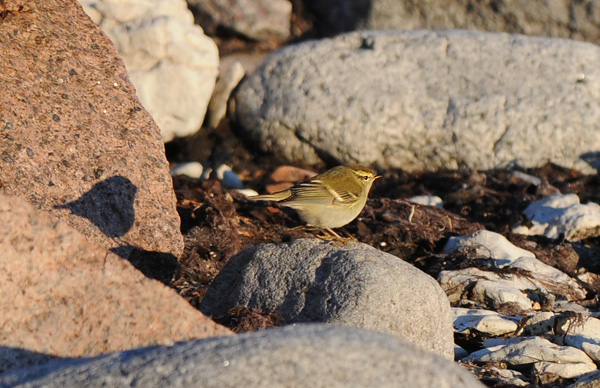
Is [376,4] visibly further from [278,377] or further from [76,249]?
[278,377]

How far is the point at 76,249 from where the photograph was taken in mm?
4172

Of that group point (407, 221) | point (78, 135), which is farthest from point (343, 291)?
point (407, 221)

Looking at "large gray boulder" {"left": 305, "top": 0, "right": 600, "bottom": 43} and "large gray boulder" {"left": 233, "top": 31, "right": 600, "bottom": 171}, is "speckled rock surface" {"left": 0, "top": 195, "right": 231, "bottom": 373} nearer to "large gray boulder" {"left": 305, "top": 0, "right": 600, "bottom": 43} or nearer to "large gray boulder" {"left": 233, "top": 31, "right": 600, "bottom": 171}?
"large gray boulder" {"left": 233, "top": 31, "right": 600, "bottom": 171}

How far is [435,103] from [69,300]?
647cm

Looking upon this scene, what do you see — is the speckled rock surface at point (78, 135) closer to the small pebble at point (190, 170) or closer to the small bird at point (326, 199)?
the small bird at point (326, 199)

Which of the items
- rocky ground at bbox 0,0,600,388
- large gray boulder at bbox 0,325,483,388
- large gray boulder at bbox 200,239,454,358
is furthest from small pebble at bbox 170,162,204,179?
large gray boulder at bbox 0,325,483,388

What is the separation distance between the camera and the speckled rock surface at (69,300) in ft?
13.1

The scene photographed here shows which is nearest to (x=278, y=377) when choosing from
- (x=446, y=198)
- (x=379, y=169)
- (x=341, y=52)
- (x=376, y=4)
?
(x=446, y=198)

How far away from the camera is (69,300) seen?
4090 mm

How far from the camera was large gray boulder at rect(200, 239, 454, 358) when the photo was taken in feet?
17.0

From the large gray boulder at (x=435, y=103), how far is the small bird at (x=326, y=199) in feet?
8.28

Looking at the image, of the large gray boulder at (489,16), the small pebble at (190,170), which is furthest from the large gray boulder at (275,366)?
the large gray boulder at (489,16)

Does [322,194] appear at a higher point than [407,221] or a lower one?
higher

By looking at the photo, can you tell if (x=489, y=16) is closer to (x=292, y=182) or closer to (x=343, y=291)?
(x=292, y=182)
